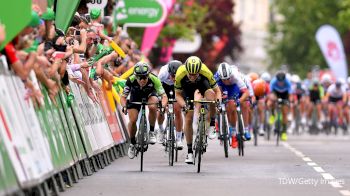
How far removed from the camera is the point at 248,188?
17094mm

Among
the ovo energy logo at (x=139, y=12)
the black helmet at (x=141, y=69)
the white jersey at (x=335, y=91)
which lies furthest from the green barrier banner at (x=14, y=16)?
the white jersey at (x=335, y=91)

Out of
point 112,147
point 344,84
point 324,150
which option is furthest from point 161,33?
point 112,147

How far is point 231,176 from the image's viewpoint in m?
19.7

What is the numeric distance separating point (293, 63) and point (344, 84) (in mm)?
65682

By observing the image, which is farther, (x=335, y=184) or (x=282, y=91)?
(x=282, y=91)

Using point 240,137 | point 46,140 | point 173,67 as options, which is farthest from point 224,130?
point 46,140

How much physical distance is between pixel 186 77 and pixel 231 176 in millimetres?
2690

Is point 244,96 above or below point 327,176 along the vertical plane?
above

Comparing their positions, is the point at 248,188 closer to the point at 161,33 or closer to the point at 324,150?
the point at 324,150

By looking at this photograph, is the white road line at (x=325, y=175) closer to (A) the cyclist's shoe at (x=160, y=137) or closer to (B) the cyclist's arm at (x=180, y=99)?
(B) the cyclist's arm at (x=180, y=99)

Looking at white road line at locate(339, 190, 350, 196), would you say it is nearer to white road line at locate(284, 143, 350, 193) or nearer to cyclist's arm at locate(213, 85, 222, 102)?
white road line at locate(284, 143, 350, 193)

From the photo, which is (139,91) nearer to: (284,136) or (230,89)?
(230,89)

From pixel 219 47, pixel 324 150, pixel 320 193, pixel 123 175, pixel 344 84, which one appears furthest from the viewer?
pixel 219 47

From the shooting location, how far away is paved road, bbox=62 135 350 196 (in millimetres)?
16672
